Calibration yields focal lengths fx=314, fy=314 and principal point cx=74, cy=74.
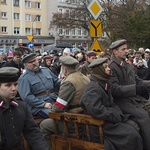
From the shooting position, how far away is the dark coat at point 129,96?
461 centimetres

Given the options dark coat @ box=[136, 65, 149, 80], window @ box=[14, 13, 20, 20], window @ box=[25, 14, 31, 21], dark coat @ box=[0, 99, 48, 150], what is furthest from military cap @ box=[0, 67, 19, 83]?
window @ box=[25, 14, 31, 21]

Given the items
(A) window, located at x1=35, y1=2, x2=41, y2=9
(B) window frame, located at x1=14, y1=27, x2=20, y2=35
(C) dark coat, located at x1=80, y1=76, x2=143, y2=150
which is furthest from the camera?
(A) window, located at x1=35, y1=2, x2=41, y2=9

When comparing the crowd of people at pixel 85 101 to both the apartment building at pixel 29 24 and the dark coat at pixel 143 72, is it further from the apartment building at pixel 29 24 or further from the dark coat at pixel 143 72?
the apartment building at pixel 29 24

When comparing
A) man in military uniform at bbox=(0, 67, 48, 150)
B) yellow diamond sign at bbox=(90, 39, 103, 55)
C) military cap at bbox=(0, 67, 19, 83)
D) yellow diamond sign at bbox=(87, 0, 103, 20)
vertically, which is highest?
yellow diamond sign at bbox=(87, 0, 103, 20)

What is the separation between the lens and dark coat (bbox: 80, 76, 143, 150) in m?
4.21

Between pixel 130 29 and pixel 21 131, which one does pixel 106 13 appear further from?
pixel 21 131

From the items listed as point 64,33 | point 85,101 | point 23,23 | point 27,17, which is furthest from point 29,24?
point 85,101

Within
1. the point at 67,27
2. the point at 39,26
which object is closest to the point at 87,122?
the point at 67,27

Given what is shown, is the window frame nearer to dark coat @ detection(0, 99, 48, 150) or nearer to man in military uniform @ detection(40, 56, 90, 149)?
man in military uniform @ detection(40, 56, 90, 149)

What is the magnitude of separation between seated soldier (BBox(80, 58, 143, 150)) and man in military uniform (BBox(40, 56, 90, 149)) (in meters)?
0.37

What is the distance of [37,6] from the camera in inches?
2375

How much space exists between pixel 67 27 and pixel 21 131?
4361cm

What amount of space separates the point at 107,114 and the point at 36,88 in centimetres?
185

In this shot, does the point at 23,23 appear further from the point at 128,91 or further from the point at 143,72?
the point at 128,91
